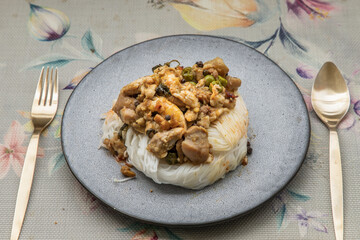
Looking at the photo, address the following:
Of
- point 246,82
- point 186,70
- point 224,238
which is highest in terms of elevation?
point 186,70

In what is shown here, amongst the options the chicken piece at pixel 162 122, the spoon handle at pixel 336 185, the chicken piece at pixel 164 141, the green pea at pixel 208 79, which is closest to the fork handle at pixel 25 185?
the chicken piece at pixel 164 141

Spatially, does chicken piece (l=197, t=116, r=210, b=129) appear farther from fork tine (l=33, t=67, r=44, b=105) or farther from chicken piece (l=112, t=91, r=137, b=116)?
fork tine (l=33, t=67, r=44, b=105)

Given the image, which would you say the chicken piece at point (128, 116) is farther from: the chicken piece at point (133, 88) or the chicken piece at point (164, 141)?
the chicken piece at point (164, 141)

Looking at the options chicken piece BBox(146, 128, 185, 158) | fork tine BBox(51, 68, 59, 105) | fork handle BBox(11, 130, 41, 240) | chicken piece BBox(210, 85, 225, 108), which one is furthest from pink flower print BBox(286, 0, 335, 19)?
fork handle BBox(11, 130, 41, 240)

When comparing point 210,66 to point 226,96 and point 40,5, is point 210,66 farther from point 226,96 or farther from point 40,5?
point 40,5

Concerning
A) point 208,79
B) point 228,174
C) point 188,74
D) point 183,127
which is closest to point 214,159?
point 228,174

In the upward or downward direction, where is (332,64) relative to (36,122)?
upward

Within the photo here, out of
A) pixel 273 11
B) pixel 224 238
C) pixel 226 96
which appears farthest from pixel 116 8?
pixel 224 238
